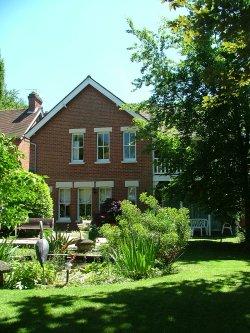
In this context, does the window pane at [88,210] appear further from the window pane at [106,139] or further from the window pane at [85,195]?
the window pane at [106,139]

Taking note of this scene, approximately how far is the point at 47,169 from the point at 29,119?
7213 millimetres

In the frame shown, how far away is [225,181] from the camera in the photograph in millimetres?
19297

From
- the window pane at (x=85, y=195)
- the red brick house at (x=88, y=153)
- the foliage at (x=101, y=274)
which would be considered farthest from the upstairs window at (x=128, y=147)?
the foliage at (x=101, y=274)

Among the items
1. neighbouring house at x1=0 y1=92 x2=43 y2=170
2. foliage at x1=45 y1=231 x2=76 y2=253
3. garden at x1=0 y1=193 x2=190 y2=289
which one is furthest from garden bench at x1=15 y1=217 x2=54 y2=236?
neighbouring house at x1=0 y1=92 x2=43 y2=170

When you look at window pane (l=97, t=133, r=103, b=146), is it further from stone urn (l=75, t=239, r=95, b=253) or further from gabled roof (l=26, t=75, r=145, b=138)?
stone urn (l=75, t=239, r=95, b=253)

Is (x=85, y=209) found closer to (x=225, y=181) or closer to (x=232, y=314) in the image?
(x=225, y=181)

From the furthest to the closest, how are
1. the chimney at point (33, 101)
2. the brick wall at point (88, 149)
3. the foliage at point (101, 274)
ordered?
1. the chimney at point (33, 101)
2. the brick wall at point (88, 149)
3. the foliage at point (101, 274)

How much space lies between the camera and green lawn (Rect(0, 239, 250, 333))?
5812 millimetres

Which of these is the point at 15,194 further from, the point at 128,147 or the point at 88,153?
the point at 88,153

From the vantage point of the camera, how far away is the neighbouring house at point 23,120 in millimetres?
34906

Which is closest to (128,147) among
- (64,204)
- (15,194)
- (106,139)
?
(106,139)

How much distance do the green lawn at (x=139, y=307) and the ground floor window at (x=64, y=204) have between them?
20638 mm

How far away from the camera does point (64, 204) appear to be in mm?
30125

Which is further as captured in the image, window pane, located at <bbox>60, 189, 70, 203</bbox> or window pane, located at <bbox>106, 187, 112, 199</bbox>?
window pane, located at <bbox>60, 189, 70, 203</bbox>
